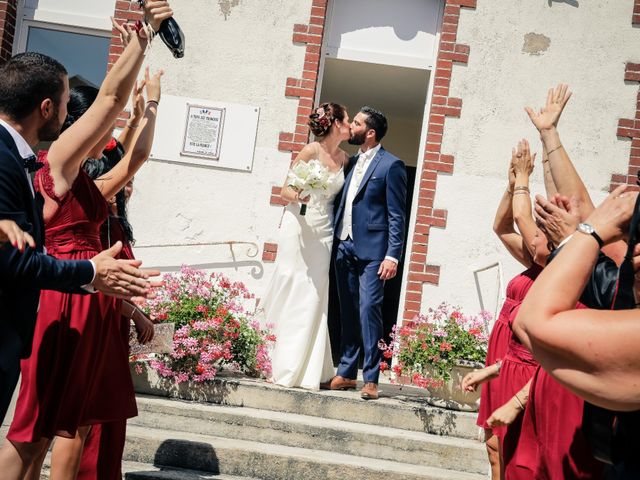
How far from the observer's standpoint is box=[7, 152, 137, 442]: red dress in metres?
3.13

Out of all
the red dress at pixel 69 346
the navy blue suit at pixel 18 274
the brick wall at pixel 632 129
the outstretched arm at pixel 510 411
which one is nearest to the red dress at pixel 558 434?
the outstretched arm at pixel 510 411

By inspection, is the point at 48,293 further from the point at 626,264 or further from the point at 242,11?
the point at 242,11

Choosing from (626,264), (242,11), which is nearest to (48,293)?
(626,264)

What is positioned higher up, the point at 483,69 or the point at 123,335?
the point at 483,69

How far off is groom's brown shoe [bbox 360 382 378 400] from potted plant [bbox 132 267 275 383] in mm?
872

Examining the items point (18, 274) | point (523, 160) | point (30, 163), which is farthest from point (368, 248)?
point (18, 274)

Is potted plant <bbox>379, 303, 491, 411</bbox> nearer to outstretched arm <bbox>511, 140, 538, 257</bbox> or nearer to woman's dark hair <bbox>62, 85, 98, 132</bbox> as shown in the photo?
outstretched arm <bbox>511, 140, 538, 257</bbox>

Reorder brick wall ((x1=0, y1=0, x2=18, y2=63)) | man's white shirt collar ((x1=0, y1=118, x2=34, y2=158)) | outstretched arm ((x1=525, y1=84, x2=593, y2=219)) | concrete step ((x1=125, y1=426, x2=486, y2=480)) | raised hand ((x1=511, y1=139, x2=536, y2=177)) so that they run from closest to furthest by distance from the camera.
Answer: man's white shirt collar ((x1=0, y1=118, x2=34, y2=158)) < outstretched arm ((x1=525, y1=84, x2=593, y2=219)) < raised hand ((x1=511, y1=139, x2=536, y2=177)) < concrete step ((x1=125, y1=426, x2=486, y2=480)) < brick wall ((x1=0, y1=0, x2=18, y2=63))

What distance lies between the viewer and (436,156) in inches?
312

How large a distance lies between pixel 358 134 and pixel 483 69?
6.74ft

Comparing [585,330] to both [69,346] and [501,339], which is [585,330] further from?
[501,339]

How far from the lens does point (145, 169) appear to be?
319 inches

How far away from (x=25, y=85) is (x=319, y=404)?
3.92 m

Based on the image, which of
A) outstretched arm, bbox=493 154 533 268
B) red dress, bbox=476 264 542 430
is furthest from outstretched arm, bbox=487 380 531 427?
outstretched arm, bbox=493 154 533 268
